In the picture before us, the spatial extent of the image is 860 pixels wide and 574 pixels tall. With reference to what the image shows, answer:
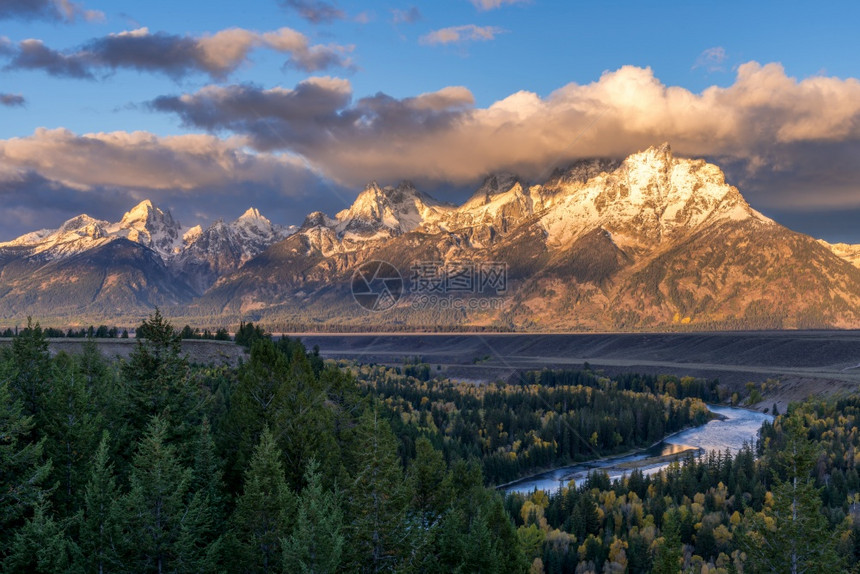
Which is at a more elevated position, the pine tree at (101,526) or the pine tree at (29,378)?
the pine tree at (29,378)

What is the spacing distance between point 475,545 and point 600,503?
5650 cm

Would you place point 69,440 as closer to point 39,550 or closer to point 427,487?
point 39,550

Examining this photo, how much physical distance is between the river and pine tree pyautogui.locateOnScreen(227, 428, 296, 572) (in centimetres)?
8206

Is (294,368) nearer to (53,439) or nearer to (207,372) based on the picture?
(53,439)

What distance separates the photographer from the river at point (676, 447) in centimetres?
12409

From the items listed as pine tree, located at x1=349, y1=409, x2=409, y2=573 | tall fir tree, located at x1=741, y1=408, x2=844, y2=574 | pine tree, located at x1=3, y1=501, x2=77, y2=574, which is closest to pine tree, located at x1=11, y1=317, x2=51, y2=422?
pine tree, located at x1=3, y1=501, x2=77, y2=574

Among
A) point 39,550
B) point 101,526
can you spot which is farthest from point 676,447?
point 39,550

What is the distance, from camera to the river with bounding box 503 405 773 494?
124088mm

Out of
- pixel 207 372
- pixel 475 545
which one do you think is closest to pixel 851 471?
pixel 475 545

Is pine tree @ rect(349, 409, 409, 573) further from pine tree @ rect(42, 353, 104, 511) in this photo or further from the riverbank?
the riverbank

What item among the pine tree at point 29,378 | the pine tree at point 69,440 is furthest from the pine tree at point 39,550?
the pine tree at point 29,378

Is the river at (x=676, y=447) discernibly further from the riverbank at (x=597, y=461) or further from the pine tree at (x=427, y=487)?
the pine tree at (x=427, y=487)

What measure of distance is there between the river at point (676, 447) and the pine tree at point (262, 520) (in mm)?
82062

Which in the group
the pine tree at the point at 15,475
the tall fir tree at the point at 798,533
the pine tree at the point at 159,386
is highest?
the pine tree at the point at 159,386
